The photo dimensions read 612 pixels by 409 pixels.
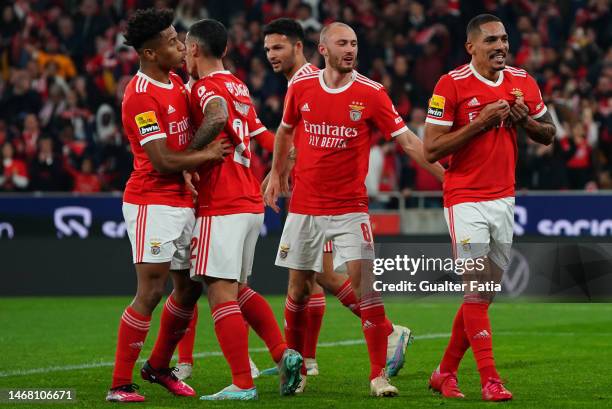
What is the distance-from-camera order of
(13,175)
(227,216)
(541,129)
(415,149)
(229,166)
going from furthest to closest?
(13,175), (415,149), (229,166), (227,216), (541,129)

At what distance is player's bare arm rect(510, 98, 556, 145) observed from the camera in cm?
743

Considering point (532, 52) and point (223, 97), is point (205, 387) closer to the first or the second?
point (223, 97)

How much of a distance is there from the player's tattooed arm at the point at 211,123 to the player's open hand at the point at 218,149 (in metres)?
0.06

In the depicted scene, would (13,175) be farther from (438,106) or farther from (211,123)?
(438,106)

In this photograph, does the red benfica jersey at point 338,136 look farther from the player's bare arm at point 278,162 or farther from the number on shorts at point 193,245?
the number on shorts at point 193,245

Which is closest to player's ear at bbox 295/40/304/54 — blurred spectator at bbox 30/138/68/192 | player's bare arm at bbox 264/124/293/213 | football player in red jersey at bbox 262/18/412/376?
football player in red jersey at bbox 262/18/412/376

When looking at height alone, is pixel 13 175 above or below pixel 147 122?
below

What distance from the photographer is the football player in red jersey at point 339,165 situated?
26.1ft

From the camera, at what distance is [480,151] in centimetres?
757

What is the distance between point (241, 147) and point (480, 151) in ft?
4.91

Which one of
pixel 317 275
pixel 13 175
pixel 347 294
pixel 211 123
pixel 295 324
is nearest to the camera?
pixel 211 123

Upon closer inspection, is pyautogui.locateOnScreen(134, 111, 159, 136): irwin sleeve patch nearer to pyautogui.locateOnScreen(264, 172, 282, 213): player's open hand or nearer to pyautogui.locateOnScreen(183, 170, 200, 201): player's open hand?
pyautogui.locateOnScreen(183, 170, 200, 201): player's open hand

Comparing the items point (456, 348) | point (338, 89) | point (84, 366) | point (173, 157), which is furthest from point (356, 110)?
point (84, 366)

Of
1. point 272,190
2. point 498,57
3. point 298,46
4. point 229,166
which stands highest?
point 298,46
